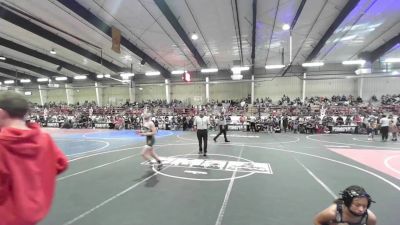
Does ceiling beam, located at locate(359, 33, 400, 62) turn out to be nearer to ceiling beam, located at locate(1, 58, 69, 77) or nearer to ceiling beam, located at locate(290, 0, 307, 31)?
ceiling beam, located at locate(290, 0, 307, 31)

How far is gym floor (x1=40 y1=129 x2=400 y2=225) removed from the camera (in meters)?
4.58

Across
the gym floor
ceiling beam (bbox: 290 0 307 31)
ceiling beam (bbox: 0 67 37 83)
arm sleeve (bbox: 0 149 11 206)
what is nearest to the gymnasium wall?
ceiling beam (bbox: 0 67 37 83)

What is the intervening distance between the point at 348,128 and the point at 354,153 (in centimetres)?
1258

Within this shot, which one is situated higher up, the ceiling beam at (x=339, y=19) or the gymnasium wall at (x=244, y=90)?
the ceiling beam at (x=339, y=19)

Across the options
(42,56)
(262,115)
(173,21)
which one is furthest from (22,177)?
(42,56)

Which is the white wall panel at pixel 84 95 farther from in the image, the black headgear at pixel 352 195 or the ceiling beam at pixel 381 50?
the black headgear at pixel 352 195

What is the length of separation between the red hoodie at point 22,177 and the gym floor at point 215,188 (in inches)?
112

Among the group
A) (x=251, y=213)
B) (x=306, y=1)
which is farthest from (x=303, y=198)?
(x=306, y=1)

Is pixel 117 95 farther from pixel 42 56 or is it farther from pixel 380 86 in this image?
pixel 380 86

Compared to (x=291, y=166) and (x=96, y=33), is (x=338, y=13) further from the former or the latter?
(x=96, y=33)

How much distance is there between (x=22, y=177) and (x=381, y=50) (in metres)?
29.6

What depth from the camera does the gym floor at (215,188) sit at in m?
4.58

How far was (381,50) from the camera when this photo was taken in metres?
24.8

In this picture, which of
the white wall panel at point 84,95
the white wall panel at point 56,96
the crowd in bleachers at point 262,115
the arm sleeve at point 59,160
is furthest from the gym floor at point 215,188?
the white wall panel at point 56,96
